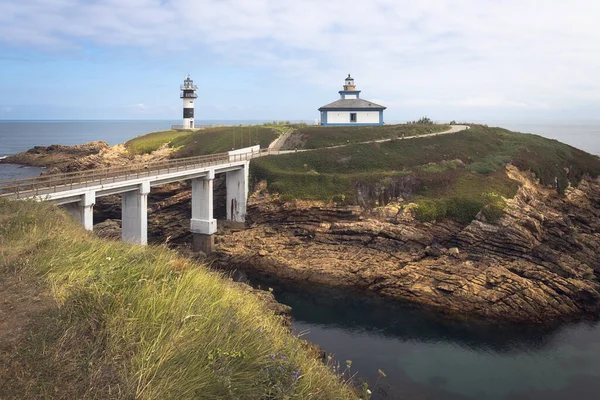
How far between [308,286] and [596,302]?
1821 centimetres

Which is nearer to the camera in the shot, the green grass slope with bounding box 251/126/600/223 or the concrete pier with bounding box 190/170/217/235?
the green grass slope with bounding box 251/126/600/223

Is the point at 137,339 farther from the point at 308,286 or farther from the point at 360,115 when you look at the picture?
the point at 360,115

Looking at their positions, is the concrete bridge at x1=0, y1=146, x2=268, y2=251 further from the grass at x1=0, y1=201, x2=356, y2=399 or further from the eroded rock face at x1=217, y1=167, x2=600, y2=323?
the grass at x1=0, y1=201, x2=356, y2=399

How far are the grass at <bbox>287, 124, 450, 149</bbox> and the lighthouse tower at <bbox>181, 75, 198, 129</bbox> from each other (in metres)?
26.0

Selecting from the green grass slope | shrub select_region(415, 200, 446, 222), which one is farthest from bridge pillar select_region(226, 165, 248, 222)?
shrub select_region(415, 200, 446, 222)

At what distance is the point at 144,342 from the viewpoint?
7402 millimetres

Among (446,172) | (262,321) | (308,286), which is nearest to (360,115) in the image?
(446,172)

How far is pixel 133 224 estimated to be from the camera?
106 feet

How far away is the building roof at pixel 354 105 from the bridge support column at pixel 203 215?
30671 millimetres

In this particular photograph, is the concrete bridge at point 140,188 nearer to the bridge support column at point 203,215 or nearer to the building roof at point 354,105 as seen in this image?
the bridge support column at point 203,215

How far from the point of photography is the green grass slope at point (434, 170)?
37.4m

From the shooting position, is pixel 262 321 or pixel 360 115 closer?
pixel 262 321

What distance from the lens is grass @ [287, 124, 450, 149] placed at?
177 feet

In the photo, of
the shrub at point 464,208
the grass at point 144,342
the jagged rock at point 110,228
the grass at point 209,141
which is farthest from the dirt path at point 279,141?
the grass at point 144,342
